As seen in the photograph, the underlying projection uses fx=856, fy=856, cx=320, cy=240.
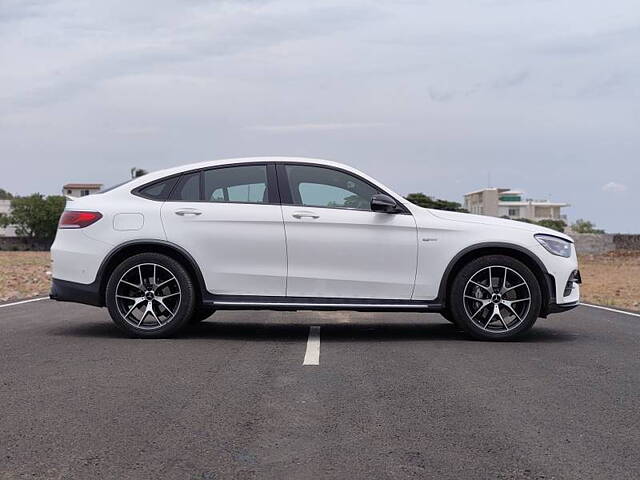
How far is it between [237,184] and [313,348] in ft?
6.18

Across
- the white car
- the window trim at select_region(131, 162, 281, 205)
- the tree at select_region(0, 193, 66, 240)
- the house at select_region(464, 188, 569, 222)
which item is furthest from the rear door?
the house at select_region(464, 188, 569, 222)

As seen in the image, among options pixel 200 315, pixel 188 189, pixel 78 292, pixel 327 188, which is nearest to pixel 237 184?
pixel 188 189

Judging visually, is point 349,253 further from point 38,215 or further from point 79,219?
point 38,215

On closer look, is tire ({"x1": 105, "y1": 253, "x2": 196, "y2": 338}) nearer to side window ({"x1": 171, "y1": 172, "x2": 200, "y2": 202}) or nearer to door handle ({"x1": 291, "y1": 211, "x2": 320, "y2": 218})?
→ side window ({"x1": 171, "y1": 172, "x2": 200, "y2": 202})

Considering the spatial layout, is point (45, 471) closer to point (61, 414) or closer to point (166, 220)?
point (61, 414)

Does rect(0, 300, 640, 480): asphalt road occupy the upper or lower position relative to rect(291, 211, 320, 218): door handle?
lower

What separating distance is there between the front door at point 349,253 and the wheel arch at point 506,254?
0.35m

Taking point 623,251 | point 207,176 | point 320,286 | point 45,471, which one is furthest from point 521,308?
point 623,251

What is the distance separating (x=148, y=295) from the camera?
8.22 metres

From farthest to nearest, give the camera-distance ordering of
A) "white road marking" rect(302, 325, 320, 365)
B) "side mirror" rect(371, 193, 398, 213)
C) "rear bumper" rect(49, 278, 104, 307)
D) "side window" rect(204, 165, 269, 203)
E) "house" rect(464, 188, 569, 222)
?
"house" rect(464, 188, 569, 222)
"side window" rect(204, 165, 269, 203)
"rear bumper" rect(49, 278, 104, 307)
"side mirror" rect(371, 193, 398, 213)
"white road marking" rect(302, 325, 320, 365)

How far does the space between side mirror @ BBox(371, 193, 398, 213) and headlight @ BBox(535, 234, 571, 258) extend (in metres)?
1.47

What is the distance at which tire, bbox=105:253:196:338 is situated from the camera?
26.7 ft

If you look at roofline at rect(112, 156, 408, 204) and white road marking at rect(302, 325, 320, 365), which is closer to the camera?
white road marking at rect(302, 325, 320, 365)

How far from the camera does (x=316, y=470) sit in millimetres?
3992
